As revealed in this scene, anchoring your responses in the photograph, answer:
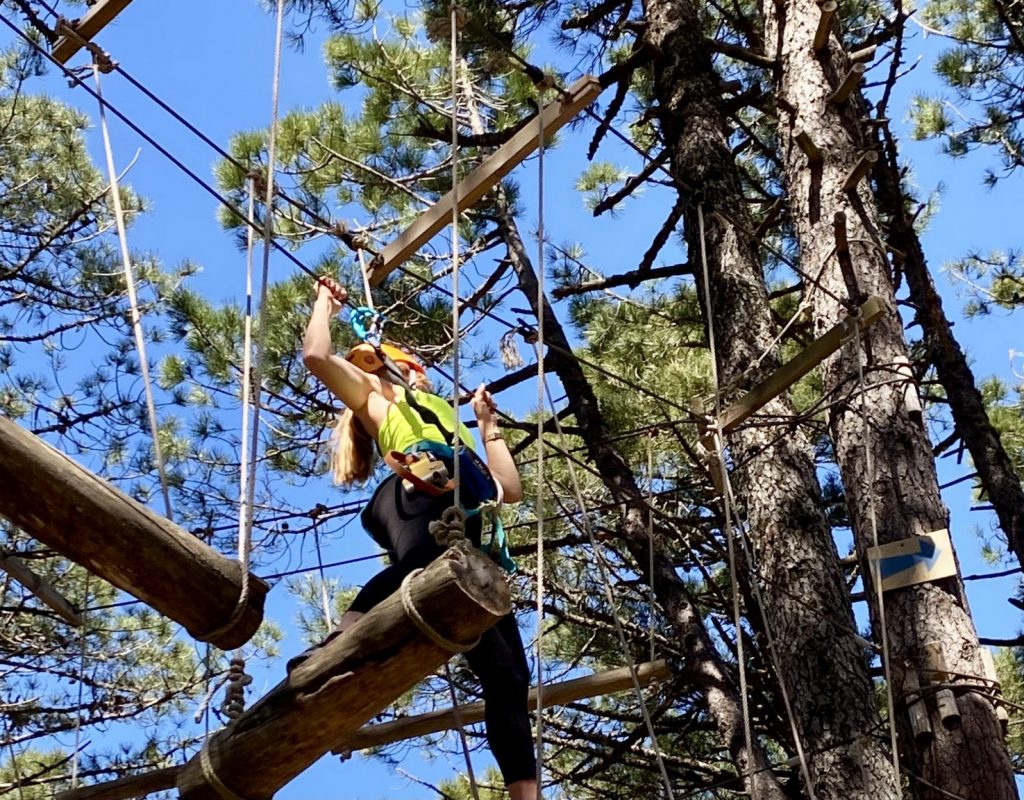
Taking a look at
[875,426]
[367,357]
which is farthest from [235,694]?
[875,426]

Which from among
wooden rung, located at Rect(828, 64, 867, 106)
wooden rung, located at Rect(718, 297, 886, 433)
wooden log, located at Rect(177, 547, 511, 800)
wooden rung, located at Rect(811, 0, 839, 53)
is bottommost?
wooden log, located at Rect(177, 547, 511, 800)

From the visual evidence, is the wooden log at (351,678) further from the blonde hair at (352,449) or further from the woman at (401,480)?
the blonde hair at (352,449)

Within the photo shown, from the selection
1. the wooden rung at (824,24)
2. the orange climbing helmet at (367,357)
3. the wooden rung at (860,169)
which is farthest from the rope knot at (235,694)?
the wooden rung at (824,24)

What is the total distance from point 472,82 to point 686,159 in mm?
1560

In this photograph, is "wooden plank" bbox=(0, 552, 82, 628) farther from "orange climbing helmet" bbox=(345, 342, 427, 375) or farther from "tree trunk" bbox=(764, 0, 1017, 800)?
"tree trunk" bbox=(764, 0, 1017, 800)

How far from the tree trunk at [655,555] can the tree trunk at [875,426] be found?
1.86 feet

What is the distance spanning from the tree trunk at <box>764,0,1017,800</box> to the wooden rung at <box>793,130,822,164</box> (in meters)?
0.04

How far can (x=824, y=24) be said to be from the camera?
412 cm

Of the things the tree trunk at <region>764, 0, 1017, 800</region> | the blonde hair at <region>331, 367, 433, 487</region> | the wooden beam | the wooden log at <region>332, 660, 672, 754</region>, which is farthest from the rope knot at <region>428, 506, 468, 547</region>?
the tree trunk at <region>764, 0, 1017, 800</region>

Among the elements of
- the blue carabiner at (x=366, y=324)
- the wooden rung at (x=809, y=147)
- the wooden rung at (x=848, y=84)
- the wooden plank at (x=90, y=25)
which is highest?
the wooden rung at (x=848, y=84)

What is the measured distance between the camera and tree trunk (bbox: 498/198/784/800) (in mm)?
4035

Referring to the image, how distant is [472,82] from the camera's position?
5508mm

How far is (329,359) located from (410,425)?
20cm

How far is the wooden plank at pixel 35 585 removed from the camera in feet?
9.96
